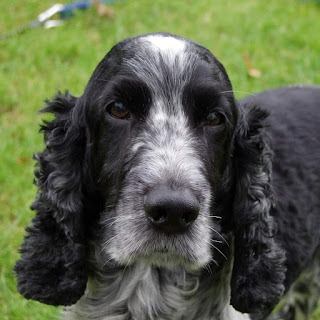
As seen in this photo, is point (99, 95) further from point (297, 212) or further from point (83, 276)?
point (297, 212)

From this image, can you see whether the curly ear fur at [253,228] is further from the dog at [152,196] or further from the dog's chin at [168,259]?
the dog's chin at [168,259]

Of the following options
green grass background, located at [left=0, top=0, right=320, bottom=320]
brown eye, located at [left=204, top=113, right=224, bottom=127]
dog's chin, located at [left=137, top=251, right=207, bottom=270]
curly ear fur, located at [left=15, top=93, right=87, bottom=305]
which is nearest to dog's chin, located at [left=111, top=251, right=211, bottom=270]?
dog's chin, located at [left=137, top=251, right=207, bottom=270]

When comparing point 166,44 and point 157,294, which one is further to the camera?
point 157,294

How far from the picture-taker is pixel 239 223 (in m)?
4.12

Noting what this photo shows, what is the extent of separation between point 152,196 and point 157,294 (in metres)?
1.10

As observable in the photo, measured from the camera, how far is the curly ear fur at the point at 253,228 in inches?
160

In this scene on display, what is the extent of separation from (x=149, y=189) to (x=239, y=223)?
1.00 m

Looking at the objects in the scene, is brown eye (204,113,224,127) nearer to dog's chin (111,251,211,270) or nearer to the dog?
the dog

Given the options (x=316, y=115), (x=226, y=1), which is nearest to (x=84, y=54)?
(x=226, y=1)

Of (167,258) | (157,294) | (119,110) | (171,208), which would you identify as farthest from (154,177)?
(157,294)

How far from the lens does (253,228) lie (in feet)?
13.3

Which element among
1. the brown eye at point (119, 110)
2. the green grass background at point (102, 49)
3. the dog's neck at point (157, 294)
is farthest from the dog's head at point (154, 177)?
the green grass background at point (102, 49)

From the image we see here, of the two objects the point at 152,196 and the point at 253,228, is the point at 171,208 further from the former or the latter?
the point at 253,228

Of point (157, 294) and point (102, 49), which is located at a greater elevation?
point (157, 294)
